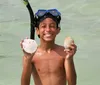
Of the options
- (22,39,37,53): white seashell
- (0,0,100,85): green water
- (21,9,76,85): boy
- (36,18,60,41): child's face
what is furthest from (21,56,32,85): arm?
(0,0,100,85): green water

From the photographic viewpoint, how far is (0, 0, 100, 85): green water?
4.95 meters

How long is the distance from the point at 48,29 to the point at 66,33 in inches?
131

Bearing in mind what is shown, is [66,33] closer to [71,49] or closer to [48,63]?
[48,63]

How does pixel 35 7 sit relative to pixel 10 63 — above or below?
above

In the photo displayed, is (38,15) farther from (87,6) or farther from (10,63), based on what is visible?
(87,6)

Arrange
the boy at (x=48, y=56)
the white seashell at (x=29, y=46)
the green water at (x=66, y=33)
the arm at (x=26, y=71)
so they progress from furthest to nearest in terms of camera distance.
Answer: the green water at (x=66, y=33) → the boy at (x=48, y=56) → the arm at (x=26, y=71) → the white seashell at (x=29, y=46)

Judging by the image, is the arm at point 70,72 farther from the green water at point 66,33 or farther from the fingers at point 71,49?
the green water at point 66,33

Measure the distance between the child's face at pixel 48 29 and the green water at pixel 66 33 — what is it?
68.9 inches

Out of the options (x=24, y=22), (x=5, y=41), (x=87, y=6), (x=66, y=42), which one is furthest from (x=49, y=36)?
(x=87, y=6)

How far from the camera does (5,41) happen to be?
238 inches

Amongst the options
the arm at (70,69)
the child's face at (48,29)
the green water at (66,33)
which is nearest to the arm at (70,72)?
the arm at (70,69)

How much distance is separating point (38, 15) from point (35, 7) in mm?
4983

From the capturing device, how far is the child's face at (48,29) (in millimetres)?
3020

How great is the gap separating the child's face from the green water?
1.75m
